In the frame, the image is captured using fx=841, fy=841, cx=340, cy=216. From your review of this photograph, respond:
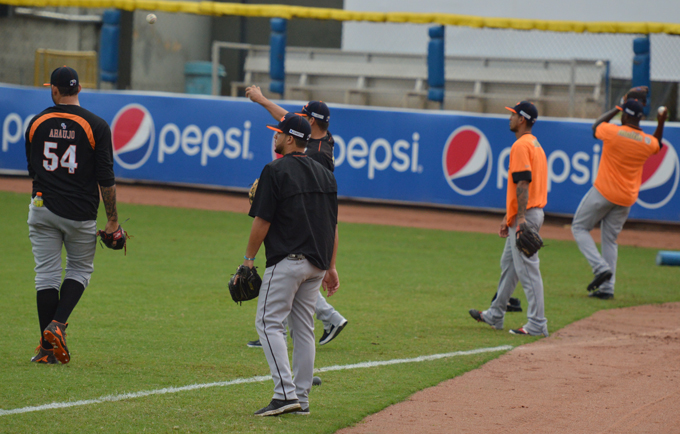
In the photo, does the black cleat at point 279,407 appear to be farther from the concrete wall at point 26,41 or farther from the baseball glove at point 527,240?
the concrete wall at point 26,41

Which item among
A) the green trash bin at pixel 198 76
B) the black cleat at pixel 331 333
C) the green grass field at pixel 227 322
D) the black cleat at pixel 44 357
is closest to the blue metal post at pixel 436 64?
the green grass field at pixel 227 322

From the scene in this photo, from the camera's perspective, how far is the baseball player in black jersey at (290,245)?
4.71m

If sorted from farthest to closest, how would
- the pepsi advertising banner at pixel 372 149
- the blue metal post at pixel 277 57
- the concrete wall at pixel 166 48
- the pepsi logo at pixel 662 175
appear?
the concrete wall at pixel 166 48 → the blue metal post at pixel 277 57 → the pepsi advertising banner at pixel 372 149 → the pepsi logo at pixel 662 175

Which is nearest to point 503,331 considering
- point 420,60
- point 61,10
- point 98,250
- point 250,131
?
point 98,250

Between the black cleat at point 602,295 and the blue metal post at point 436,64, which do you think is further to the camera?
the blue metal post at point 436,64

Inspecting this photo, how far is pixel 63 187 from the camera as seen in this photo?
19.0 ft

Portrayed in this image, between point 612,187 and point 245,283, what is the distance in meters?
5.67

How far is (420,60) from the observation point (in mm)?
21141

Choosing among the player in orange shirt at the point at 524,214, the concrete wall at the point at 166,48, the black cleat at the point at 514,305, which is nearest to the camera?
the player in orange shirt at the point at 524,214

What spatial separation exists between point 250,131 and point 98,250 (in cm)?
582

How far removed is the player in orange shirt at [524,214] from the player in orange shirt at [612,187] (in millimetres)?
1854

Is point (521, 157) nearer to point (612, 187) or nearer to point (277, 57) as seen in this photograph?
point (612, 187)

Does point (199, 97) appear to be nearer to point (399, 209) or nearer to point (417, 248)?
point (399, 209)

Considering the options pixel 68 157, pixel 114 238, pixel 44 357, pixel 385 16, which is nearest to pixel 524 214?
pixel 114 238
